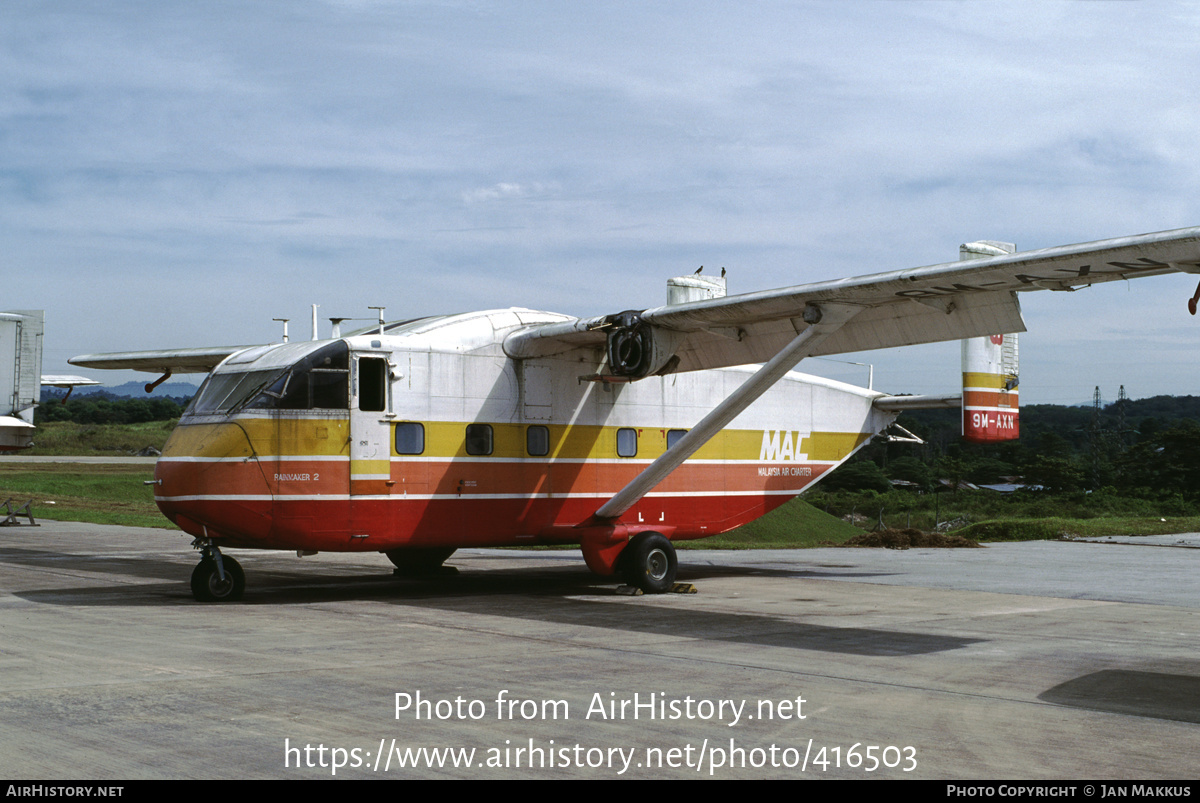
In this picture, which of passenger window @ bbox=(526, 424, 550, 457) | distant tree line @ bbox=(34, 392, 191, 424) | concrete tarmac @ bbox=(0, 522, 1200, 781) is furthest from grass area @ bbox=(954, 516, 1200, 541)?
distant tree line @ bbox=(34, 392, 191, 424)

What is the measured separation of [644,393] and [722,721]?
10.4 m

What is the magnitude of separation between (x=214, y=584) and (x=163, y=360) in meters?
7.51

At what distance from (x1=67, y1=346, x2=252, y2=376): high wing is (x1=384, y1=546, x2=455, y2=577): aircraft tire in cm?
454

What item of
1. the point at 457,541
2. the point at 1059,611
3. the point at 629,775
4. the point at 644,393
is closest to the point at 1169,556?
the point at 1059,611

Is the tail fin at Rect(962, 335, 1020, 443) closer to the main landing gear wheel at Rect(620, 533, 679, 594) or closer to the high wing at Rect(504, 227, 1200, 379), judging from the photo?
the high wing at Rect(504, 227, 1200, 379)

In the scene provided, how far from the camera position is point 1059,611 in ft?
46.2

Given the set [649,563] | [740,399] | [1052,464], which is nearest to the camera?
[740,399]

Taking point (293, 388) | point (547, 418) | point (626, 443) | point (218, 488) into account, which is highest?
point (293, 388)

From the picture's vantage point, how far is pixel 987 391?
18156 millimetres

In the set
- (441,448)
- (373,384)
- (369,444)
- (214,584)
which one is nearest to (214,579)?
(214,584)

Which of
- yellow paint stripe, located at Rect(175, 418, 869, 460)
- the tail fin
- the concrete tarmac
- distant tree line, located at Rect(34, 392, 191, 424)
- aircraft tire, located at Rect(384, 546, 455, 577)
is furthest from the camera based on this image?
distant tree line, located at Rect(34, 392, 191, 424)

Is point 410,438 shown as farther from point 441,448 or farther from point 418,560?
point 418,560

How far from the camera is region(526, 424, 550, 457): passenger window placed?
1612cm

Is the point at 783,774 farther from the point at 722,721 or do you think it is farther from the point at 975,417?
the point at 975,417
